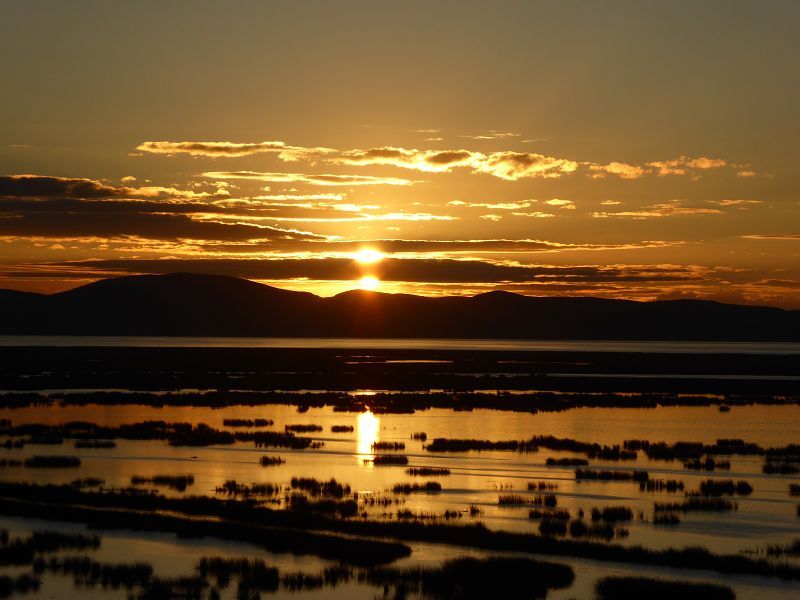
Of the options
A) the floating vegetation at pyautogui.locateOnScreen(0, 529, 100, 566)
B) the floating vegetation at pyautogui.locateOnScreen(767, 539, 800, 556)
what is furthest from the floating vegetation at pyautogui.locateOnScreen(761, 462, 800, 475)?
the floating vegetation at pyautogui.locateOnScreen(0, 529, 100, 566)

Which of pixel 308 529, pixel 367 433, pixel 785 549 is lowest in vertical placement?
pixel 785 549

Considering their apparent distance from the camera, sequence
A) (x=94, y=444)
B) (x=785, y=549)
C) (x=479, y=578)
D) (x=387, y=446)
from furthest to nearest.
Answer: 1. (x=387, y=446)
2. (x=94, y=444)
3. (x=785, y=549)
4. (x=479, y=578)

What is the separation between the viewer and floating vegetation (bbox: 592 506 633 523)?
29.0 metres

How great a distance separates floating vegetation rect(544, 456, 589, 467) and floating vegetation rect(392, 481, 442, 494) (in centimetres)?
751

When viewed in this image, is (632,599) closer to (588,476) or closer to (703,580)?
(703,580)

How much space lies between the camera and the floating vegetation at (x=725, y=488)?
3375 cm

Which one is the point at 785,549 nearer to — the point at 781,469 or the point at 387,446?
the point at 781,469

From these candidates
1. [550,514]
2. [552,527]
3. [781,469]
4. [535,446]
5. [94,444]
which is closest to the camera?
[552,527]

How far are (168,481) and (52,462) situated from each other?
6659 mm

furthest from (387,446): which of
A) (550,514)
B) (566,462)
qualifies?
(550,514)

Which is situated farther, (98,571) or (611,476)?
(611,476)

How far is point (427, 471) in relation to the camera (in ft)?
123

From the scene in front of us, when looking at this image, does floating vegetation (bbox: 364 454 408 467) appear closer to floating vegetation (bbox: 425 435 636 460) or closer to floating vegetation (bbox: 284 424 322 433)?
floating vegetation (bbox: 425 435 636 460)

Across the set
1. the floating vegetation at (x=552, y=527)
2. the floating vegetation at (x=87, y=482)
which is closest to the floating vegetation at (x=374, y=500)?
the floating vegetation at (x=552, y=527)
